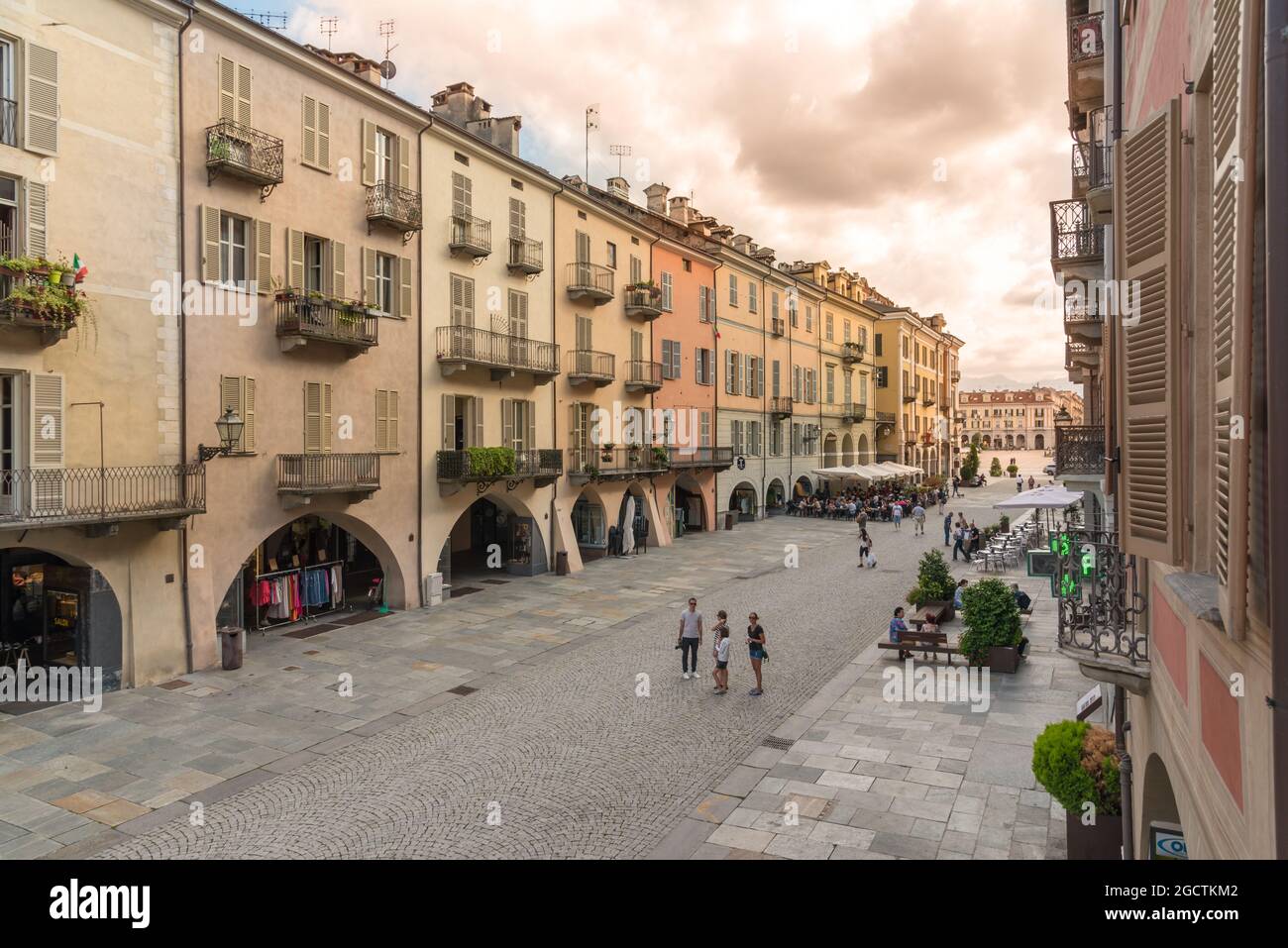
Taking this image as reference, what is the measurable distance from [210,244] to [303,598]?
9.29 metres

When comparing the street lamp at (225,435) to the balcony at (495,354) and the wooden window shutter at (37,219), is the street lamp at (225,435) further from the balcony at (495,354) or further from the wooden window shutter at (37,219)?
the balcony at (495,354)

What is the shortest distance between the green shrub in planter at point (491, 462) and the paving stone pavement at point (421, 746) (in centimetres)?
461

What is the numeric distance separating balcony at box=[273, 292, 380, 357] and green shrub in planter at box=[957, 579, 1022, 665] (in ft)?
52.2

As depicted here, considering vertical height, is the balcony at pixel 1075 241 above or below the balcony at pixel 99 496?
above

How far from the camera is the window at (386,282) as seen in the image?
23094mm

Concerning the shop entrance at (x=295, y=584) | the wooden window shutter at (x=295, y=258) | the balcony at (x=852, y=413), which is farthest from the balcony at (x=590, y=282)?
the balcony at (x=852, y=413)

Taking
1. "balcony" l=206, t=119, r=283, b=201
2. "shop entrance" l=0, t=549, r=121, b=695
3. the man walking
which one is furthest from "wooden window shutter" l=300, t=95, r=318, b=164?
the man walking

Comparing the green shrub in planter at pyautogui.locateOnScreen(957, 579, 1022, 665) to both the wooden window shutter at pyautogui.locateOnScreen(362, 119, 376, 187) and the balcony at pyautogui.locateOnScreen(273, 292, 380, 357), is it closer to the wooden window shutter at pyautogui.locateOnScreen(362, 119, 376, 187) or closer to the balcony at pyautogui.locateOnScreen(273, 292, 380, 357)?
the balcony at pyautogui.locateOnScreen(273, 292, 380, 357)

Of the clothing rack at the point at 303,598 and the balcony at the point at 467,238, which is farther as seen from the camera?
the balcony at the point at 467,238

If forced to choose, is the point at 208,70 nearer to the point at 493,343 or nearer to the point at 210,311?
the point at 210,311

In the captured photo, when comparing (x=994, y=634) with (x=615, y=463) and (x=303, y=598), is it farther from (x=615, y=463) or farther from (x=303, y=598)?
(x=615, y=463)

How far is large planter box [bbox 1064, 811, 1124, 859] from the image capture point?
876cm

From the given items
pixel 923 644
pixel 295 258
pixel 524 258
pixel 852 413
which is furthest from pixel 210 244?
pixel 852 413
